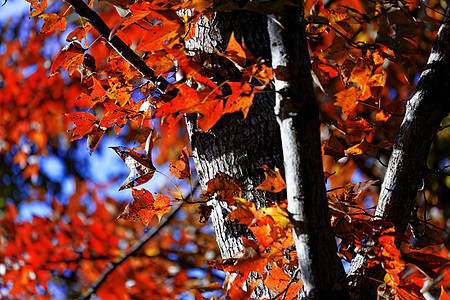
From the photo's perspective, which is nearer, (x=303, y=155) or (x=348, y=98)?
(x=303, y=155)

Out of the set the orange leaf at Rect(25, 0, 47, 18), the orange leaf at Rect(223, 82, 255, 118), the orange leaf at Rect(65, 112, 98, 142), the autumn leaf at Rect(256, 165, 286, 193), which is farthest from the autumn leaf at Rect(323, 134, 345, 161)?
the orange leaf at Rect(25, 0, 47, 18)

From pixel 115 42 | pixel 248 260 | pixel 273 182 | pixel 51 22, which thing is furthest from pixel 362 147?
pixel 51 22

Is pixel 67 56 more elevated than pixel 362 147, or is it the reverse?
pixel 67 56

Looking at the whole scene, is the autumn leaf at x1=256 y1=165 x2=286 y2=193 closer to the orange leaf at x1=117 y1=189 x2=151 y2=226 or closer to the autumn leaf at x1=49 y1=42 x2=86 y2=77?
the orange leaf at x1=117 y1=189 x2=151 y2=226

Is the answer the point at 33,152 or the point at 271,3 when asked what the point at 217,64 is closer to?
the point at 271,3

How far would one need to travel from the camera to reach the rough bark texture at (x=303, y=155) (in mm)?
518

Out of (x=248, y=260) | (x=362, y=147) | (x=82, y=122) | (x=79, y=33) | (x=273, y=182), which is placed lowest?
(x=248, y=260)

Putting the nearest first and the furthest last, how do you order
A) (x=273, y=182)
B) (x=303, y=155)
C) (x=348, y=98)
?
1. (x=303, y=155)
2. (x=273, y=182)
3. (x=348, y=98)

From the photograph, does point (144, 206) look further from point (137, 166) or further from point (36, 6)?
point (36, 6)

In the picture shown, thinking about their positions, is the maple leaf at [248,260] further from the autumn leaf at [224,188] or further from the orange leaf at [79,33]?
the orange leaf at [79,33]

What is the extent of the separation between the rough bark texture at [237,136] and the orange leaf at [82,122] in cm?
20

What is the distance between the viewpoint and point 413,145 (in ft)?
2.19

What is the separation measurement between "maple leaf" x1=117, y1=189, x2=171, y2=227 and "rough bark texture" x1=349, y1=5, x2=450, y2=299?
1.18 ft

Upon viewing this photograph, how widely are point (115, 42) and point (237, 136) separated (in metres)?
0.27
